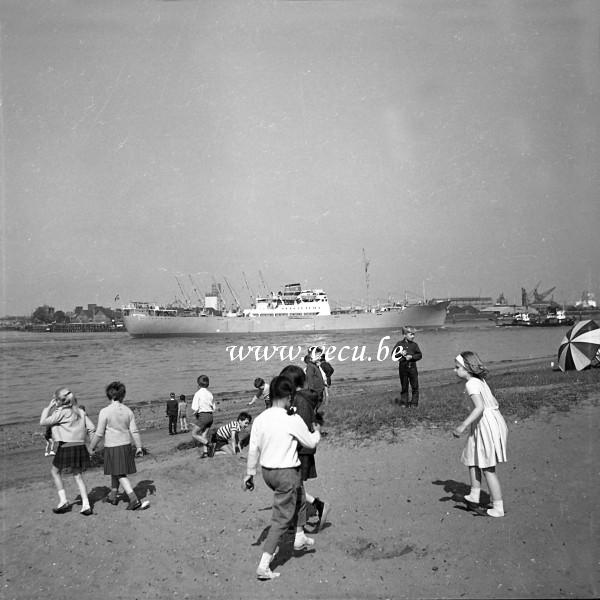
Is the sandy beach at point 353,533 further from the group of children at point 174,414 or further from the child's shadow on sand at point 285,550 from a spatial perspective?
the group of children at point 174,414

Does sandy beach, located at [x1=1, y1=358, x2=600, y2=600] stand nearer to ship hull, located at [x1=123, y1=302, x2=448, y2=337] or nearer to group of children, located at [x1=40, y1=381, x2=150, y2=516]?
group of children, located at [x1=40, y1=381, x2=150, y2=516]

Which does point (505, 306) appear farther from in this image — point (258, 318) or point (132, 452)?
point (132, 452)

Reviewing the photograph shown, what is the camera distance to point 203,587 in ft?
12.6

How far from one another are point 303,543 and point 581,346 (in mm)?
11830

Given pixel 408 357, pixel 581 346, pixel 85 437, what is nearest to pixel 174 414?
pixel 408 357

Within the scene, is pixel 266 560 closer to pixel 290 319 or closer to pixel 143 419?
pixel 143 419

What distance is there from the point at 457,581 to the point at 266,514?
7.17ft

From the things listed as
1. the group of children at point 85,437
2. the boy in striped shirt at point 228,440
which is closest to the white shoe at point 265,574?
the group of children at point 85,437

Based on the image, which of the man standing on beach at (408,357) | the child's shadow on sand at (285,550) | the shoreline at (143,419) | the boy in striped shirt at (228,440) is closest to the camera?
the child's shadow on sand at (285,550)

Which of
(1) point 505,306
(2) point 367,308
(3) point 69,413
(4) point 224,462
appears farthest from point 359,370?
(1) point 505,306

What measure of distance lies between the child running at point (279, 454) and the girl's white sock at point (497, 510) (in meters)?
1.86

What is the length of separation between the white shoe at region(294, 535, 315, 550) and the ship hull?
8312cm

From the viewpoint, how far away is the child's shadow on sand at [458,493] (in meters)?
4.88

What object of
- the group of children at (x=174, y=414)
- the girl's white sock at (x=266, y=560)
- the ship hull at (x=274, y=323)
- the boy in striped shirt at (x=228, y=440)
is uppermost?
the girl's white sock at (x=266, y=560)
